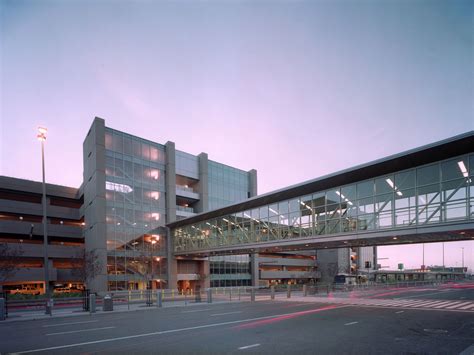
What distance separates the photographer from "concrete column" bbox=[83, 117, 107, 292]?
4398cm

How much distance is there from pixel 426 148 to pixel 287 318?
12710 millimetres

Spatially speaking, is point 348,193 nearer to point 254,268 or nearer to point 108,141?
point 108,141

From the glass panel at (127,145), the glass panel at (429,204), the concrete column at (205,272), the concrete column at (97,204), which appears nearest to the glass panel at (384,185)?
the glass panel at (429,204)

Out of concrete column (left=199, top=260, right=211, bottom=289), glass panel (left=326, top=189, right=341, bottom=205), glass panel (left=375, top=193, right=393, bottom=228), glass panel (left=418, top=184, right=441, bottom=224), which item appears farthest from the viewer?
concrete column (left=199, top=260, right=211, bottom=289)

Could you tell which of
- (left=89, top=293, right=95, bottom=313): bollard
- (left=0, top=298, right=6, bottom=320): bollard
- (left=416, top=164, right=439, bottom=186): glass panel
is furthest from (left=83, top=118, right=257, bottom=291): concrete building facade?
(left=416, top=164, right=439, bottom=186): glass panel

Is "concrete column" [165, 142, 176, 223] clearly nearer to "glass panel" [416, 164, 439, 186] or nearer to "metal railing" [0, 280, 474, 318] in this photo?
"metal railing" [0, 280, 474, 318]

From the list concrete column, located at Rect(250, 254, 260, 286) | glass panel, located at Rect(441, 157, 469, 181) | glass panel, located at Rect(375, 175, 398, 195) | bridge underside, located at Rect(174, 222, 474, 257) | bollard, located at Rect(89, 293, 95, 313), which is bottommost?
concrete column, located at Rect(250, 254, 260, 286)

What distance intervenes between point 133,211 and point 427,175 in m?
36.4

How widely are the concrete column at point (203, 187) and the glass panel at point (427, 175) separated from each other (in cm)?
3928

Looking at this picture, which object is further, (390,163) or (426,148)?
(390,163)

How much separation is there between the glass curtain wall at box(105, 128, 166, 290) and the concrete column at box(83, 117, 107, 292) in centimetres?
92

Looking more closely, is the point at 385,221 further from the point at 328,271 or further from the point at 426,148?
the point at 328,271

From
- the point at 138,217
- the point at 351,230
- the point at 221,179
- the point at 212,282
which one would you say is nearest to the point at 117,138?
the point at 138,217

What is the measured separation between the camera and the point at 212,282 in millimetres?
58719
